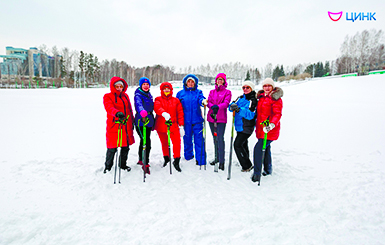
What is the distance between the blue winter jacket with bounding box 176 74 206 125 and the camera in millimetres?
3867

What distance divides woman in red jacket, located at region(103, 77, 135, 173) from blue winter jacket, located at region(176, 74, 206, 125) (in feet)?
3.68

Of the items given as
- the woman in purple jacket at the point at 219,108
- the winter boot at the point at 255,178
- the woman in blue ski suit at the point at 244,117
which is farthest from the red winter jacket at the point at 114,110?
the winter boot at the point at 255,178

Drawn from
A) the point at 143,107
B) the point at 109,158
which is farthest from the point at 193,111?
the point at 109,158

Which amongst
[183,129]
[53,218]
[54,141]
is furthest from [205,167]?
[54,141]

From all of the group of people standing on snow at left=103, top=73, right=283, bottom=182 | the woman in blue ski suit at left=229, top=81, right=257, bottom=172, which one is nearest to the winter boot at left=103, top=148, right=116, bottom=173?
the group of people standing on snow at left=103, top=73, right=283, bottom=182

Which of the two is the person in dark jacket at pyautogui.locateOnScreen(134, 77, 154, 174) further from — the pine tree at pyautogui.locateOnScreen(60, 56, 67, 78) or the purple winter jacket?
the pine tree at pyautogui.locateOnScreen(60, 56, 67, 78)

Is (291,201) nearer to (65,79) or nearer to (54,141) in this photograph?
(54,141)

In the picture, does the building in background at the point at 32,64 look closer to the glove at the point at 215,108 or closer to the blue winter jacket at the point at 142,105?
the blue winter jacket at the point at 142,105

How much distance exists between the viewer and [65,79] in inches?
1651

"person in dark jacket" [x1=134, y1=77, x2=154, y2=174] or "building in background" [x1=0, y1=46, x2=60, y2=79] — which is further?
"building in background" [x1=0, y1=46, x2=60, y2=79]

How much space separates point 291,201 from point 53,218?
3331 mm

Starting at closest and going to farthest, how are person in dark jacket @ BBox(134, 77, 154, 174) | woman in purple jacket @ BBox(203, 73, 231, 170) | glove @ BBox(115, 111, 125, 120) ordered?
glove @ BBox(115, 111, 125, 120), person in dark jacket @ BBox(134, 77, 154, 174), woman in purple jacket @ BBox(203, 73, 231, 170)

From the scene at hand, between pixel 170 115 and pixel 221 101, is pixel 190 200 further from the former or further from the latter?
pixel 221 101

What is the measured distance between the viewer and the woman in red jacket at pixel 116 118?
3375 mm
